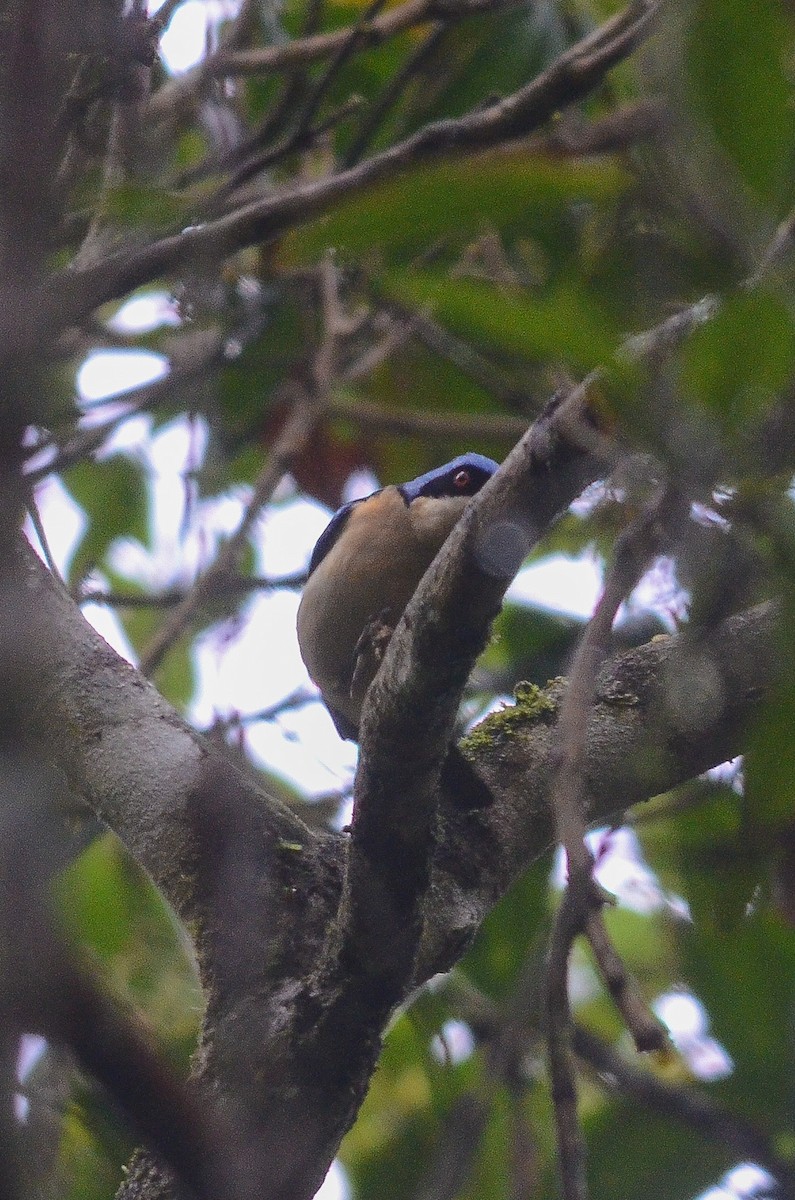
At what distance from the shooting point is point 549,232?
4656 millimetres

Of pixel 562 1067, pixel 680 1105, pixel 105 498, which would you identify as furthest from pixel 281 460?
pixel 562 1067

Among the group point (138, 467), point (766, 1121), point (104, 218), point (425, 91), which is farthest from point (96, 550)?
point (766, 1121)

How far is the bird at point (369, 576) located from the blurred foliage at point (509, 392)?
34 cm

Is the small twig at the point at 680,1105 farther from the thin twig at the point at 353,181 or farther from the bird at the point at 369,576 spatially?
the thin twig at the point at 353,181

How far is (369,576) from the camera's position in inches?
141

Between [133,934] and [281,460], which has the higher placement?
[281,460]

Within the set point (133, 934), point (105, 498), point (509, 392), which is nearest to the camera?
point (509, 392)

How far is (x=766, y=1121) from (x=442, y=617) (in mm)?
2148

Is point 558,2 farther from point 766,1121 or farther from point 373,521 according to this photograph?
point 766,1121

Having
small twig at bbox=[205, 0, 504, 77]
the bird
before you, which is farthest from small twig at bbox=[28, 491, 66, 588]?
small twig at bbox=[205, 0, 504, 77]

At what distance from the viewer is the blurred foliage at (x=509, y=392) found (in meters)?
1.22

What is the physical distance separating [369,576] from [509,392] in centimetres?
97

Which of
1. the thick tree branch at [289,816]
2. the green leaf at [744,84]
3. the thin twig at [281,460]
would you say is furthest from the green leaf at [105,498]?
the green leaf at [744,84]

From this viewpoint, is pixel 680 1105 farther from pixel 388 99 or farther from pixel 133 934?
pixel 388 99
